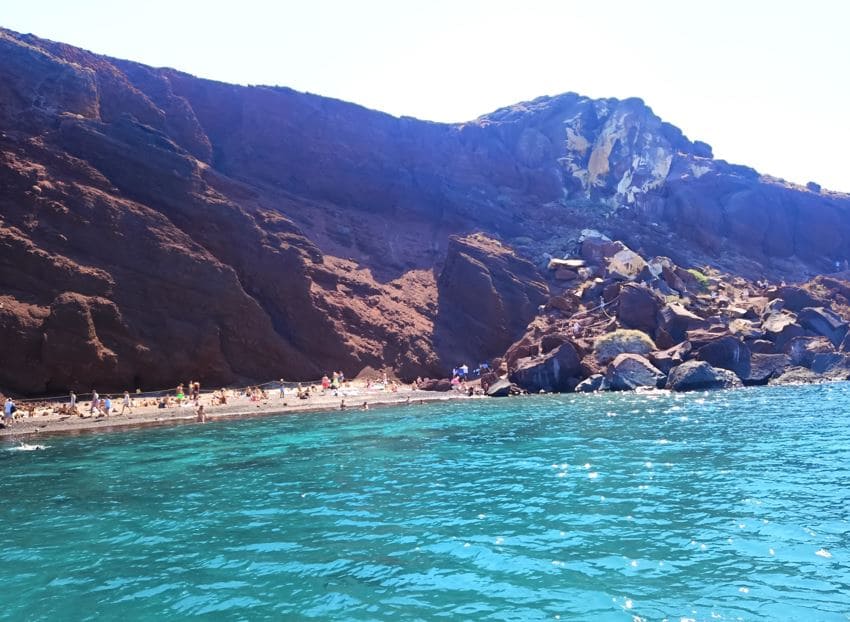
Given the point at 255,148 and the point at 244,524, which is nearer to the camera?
the point at 244,524

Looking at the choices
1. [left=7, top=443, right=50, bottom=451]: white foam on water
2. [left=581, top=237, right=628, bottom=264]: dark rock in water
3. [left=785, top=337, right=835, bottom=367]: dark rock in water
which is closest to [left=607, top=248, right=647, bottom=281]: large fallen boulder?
[left=581, top=237, right=628, bottom=264]: dark rock in water

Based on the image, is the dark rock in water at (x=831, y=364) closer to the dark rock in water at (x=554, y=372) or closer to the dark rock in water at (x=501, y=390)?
the dark rock in water at (x=554, y=372)

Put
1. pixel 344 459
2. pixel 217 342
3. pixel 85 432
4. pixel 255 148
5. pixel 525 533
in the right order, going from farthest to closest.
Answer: pixel 255 148 < pixel 217 342 < pixel 85 432 < pixel 344 459 < pixel 525 533

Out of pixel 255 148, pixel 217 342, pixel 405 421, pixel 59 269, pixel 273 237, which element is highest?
pixel 255 148

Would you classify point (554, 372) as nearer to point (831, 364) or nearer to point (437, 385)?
point (437, 385)

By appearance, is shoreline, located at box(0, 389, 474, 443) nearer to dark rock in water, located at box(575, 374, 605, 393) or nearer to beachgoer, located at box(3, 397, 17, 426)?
beachgoer, located at box(3, 397, 17, 426)

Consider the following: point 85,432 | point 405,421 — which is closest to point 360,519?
point 405,421

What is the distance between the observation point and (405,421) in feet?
103

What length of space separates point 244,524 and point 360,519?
8.43 ft

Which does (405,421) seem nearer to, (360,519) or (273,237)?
(360,519)

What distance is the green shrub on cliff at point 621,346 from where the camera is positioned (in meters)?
47.0

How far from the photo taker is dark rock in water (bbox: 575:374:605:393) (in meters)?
43.4

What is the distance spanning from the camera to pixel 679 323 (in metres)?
48.8

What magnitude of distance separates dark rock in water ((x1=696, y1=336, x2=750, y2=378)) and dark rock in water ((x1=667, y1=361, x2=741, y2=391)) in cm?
149
